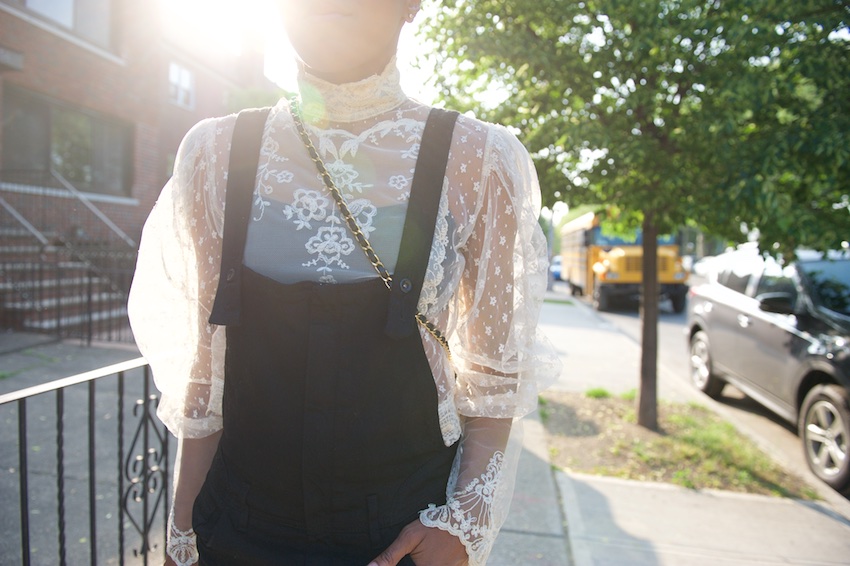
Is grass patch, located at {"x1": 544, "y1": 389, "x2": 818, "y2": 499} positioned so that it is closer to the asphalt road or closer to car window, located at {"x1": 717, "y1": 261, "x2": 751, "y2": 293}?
the asphalt road

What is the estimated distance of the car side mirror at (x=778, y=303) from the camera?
554cm

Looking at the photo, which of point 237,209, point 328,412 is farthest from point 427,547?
point 237,209

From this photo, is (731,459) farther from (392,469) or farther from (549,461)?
(392,469)

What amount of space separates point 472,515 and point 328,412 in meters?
0.32

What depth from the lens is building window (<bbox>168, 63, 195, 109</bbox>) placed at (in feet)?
62.5

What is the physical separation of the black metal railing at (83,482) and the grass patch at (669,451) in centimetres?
300

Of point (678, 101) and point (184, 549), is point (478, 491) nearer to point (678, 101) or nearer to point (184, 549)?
point (184, 549)

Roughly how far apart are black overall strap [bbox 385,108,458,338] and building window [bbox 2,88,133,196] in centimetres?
1047

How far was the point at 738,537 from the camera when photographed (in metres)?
3.67

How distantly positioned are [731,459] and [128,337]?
7.20 m

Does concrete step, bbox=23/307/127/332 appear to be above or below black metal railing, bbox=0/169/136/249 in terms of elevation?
below

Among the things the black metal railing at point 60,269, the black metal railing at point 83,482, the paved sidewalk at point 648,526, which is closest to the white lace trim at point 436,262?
the black metal railing at point 83,482

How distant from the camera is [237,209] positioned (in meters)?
1.17

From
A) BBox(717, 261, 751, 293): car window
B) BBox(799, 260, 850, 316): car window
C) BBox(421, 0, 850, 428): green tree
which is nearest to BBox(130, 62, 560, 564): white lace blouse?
BBox(421, 0, 850, 428): green tree
